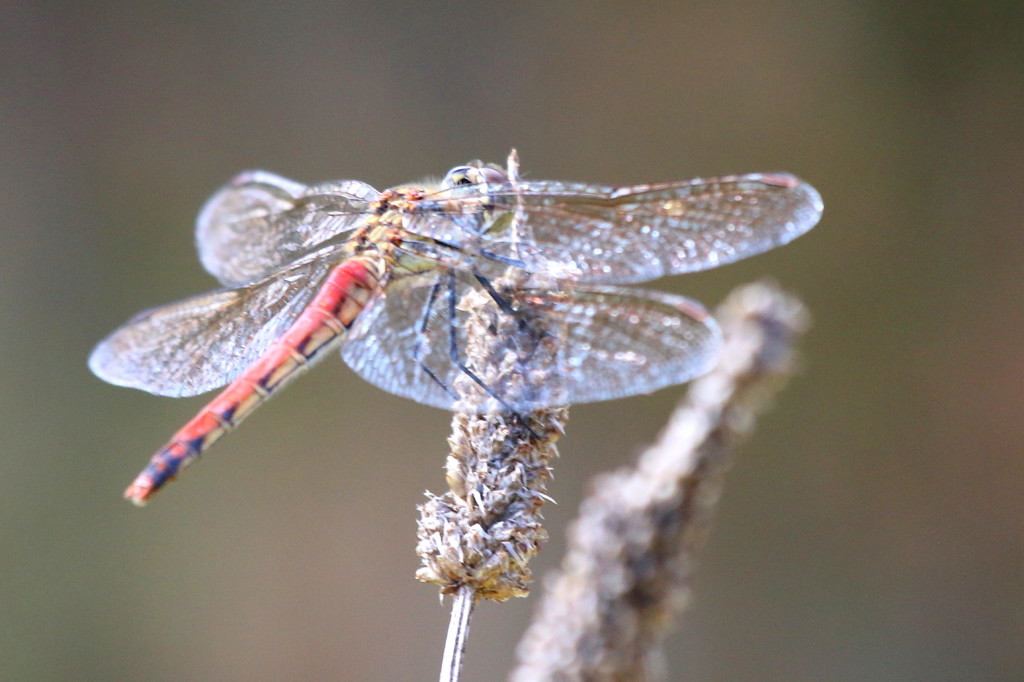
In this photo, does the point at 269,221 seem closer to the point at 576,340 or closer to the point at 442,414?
the point at 576,340

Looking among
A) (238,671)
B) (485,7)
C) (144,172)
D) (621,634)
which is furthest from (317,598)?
(485,7)

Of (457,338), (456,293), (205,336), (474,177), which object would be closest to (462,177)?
(474,177)

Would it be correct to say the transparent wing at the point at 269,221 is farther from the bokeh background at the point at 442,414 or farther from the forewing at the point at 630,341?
the bokeh background at the point at 442,414

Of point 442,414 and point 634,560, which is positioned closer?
point 634,560

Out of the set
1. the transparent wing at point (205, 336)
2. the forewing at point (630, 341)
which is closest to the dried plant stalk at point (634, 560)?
the forewing at point (630, 341)

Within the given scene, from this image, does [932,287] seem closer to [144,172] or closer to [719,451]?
[719,451]

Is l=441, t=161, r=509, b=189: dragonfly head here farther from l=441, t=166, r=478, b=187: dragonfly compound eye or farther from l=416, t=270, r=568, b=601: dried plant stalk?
l=416, t=270, r=568, b=601: dried plant stalk
